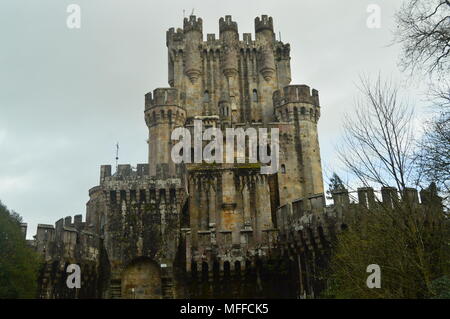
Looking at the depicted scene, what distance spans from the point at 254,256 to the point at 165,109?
689 inches

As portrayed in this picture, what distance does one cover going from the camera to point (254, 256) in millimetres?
25891

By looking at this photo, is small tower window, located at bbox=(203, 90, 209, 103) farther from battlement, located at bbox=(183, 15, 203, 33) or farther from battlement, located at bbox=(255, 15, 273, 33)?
battlement, located at bbox=(255, 15, 273, 33)

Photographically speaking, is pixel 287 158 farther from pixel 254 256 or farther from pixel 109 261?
pixel 109 261

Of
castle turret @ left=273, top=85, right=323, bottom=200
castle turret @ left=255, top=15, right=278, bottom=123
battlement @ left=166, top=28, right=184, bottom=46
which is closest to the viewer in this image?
castle turret @ left=273, top=85, right=323, bottom=200

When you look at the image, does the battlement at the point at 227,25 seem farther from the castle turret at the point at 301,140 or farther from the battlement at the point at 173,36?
the castle turret at the point at 301,140

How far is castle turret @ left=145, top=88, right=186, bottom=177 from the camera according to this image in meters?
38.2

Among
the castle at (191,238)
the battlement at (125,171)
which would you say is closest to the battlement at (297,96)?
the castle at (191,238)

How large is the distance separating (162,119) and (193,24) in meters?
13.9

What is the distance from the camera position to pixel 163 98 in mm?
39656

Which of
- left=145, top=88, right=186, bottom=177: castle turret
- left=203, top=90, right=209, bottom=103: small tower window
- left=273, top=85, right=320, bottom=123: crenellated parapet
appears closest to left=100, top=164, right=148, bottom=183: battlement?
left=145, top=88, right=186, bottom=177: castle turret

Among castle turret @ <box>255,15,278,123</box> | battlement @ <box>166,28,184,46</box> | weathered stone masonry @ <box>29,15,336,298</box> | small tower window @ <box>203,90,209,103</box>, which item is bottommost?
weathered stone masonry @ <box>29,15,336,298</box>

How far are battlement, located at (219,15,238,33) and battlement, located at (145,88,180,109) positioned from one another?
11940mm

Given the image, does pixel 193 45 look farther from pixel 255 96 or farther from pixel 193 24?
pixel 255 96
